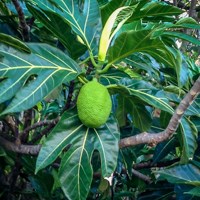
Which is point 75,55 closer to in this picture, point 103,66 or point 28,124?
point 103,66

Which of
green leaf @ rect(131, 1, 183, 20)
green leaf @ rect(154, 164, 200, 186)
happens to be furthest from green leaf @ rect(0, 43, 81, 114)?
green leaf @ rect(154, 164, 200, 186)

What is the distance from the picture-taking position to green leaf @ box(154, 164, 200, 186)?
1127 mm

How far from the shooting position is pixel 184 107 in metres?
0.77

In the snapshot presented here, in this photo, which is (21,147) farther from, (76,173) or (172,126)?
(172,126)

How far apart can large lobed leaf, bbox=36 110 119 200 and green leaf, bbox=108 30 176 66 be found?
156mm

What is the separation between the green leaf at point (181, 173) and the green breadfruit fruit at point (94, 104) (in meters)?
0.35

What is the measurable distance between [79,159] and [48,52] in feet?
0.78

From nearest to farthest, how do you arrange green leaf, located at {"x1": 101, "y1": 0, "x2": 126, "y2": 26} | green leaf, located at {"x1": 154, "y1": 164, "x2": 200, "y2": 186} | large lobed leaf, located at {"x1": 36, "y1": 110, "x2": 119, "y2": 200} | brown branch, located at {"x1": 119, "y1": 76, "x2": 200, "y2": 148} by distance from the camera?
brown branch, located at {"x1": 119, "y1": 76, "x2": 200, "y2": 148}
large lobed leaf, located at {"x1": 36, "y1": 110, "x2": 119, "y2": 200}
green leaf, located at {"x1": 101, "y1": 0, "x2": 126, "y2": 26}
green leaf, located at {"x1": 154, "y1": 164, "x2": 200, "y2": 186}

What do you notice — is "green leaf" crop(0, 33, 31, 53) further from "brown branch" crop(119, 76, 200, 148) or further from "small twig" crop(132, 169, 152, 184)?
"small twig" crop(132, 169, 152, 184)

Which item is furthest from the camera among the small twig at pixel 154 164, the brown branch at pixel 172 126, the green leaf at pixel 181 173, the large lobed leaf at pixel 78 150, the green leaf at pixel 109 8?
the small twig at pixel 154 164

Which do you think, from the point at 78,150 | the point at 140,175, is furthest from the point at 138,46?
the point at 140,175

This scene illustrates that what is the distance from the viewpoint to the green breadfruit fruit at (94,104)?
82cm

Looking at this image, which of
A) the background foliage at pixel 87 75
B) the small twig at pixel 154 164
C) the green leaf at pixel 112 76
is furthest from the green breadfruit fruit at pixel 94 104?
the small twig at pixel 154 164

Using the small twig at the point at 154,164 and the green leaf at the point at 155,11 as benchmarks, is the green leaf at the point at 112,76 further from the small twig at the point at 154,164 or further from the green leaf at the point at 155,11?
the small twig at the point at 154,164
